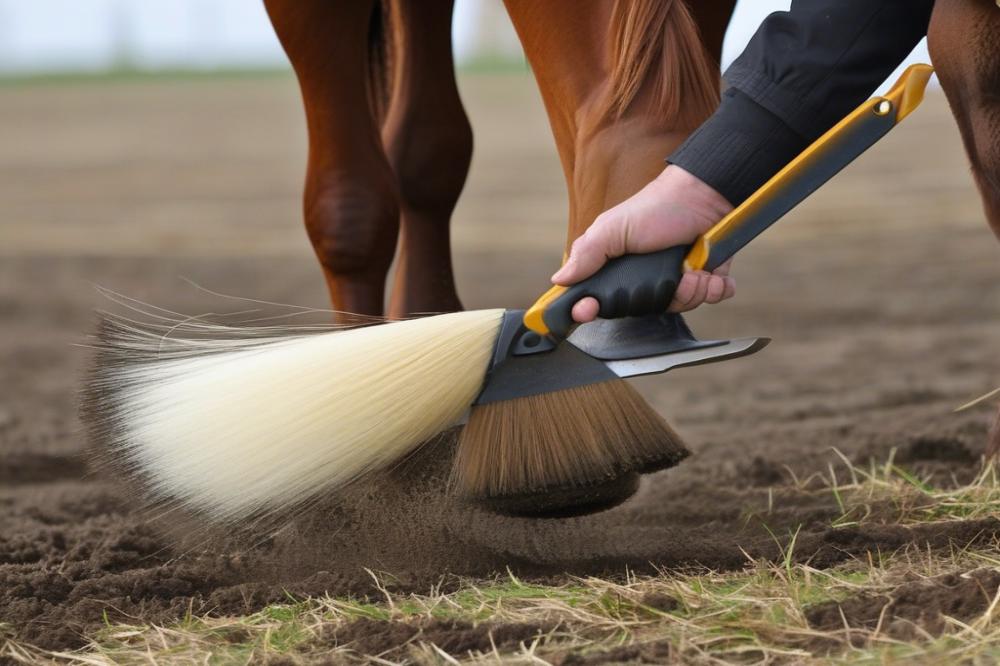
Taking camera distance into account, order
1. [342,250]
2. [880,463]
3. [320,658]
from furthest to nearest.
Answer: [342,250] < [880,463] < [320,658]

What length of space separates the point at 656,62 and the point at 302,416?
2.52 ft

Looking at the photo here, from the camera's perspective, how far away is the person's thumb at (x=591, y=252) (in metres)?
1.80

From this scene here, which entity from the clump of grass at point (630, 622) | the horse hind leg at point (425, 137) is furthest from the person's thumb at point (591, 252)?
the horse hind leg at point (425, 137)

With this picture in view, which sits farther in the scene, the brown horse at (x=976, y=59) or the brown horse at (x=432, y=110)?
the brown horse at (x=432, y=110)

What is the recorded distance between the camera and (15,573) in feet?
6.55

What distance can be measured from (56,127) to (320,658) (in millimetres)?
13037

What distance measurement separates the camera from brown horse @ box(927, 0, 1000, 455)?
1.81 meters

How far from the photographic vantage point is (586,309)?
5.96 feet

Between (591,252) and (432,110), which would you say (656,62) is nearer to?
(591,252)

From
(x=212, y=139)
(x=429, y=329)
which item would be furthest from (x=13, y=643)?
(x=212, y=139)

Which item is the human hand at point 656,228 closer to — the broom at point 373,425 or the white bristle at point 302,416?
the broom at point 373,425

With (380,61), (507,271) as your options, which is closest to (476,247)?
(507,271)

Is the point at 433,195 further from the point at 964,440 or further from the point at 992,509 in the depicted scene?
the point at 992,509

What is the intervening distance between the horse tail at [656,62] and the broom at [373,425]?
288 mm
